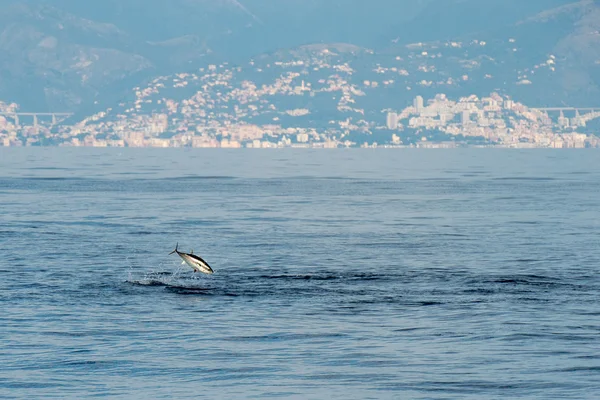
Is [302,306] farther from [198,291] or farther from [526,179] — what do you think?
[526,179]

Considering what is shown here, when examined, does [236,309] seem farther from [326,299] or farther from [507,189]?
[507,189]

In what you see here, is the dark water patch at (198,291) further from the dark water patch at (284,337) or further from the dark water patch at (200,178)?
the dark water patch at (200,178)

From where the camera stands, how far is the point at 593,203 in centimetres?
9088

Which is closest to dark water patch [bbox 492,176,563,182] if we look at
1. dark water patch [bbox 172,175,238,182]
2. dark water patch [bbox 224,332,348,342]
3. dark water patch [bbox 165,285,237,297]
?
dark water patch [bbox 172,175,238,182]

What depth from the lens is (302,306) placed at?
124ft

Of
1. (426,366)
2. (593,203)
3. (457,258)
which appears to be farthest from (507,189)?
(426,366)

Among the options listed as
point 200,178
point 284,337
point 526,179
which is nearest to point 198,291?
point 284,337

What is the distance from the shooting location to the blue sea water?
2822 centimetres

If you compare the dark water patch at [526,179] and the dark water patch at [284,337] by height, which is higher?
the dark water patch at [526,179]

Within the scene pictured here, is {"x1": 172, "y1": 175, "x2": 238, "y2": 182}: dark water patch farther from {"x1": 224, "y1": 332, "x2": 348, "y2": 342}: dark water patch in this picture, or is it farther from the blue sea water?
{"x1": 224, "y1": 332, "x2": 348, "y2": 342}: dark water patch

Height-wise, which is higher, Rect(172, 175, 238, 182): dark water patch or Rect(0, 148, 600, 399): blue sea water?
Rect(172, 175, 238, 182): dark water patch

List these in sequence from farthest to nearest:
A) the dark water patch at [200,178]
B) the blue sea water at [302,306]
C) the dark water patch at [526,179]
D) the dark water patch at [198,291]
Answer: the dark water patch at [200,178] → the dark water patch at [526,179] → the dark water patch at [198,291] → the blue sea water at [302,306]

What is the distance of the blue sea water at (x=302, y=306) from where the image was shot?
28.2m

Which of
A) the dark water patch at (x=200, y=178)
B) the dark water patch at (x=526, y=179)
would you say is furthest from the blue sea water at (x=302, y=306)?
the dark water patch at (x=526, y=179)
